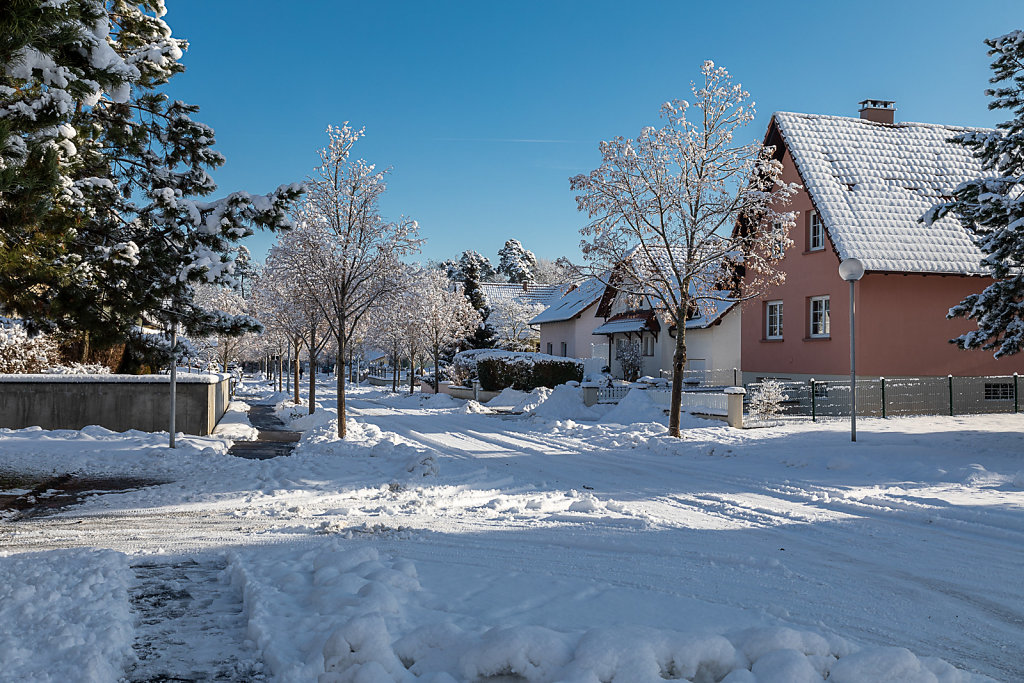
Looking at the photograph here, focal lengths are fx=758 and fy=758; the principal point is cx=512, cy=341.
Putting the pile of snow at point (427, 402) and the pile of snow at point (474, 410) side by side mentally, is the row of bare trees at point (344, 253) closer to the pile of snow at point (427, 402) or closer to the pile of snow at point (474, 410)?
the pile of snow at point (474, 410)

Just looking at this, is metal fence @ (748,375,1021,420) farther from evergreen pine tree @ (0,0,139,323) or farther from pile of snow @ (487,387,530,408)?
evergreen pine tree @ (0,0,139,323)

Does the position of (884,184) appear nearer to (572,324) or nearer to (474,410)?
(474,410)

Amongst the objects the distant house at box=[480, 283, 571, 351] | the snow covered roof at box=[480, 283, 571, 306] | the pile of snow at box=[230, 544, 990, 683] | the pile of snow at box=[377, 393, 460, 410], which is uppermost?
the snow covered roof at box=[480, 283, 571, 306]

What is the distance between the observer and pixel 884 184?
968 inches

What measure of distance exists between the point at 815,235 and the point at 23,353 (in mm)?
23086

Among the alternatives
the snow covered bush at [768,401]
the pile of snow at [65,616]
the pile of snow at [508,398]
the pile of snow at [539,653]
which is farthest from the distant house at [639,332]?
the pile of snow at [539,653]

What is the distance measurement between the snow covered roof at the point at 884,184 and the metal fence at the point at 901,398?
3313 mm

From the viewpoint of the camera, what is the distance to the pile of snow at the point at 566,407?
2484 centimetres

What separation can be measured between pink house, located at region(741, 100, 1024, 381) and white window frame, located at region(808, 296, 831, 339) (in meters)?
0.04

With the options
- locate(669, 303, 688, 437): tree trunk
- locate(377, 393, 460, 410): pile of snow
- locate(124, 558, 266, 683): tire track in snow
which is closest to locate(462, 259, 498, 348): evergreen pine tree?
locate(377, 393, 460, 410): pile of snow

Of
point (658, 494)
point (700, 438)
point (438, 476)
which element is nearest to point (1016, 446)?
point (700, 438)

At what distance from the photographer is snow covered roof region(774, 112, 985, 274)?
73.7ft

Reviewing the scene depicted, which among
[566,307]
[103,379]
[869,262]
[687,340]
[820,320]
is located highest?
[566,307]

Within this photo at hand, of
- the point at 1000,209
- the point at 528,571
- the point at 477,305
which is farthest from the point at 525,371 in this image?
the point at 528,571
